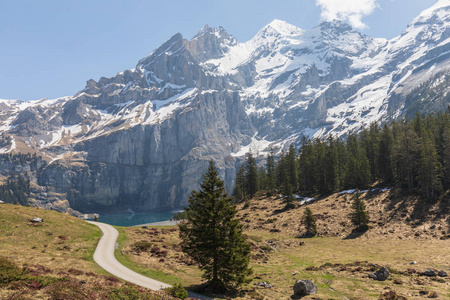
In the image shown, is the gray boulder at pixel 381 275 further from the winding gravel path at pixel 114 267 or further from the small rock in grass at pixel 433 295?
the winding gravel path at pixel 114 267

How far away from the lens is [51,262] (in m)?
28.9

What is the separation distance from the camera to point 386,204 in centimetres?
6384

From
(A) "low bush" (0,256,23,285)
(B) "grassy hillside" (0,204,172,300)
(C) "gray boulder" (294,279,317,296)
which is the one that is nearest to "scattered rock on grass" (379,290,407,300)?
(C) "gray boulder" (294,279,317,296)

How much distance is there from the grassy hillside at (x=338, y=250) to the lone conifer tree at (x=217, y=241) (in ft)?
8.22

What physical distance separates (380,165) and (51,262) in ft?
280

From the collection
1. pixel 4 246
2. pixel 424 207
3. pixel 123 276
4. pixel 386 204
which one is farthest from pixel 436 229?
pixel 4 246

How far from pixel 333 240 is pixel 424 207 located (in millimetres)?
22752

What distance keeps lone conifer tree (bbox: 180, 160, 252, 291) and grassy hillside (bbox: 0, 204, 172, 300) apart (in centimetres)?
573

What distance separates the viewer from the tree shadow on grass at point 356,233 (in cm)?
5441

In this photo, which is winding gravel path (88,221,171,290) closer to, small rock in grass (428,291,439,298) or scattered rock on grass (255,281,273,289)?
scattered rock on grass (255,281,273,289)

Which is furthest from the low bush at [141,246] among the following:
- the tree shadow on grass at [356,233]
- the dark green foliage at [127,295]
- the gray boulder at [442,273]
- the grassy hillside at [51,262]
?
the tree shadow on grass at [356,233]

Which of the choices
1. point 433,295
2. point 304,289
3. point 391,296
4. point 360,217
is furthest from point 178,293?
point 360,217

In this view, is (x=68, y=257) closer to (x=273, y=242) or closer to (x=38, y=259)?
(x=38, y=259)

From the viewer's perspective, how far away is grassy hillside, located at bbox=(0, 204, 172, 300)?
1819 centimetres
